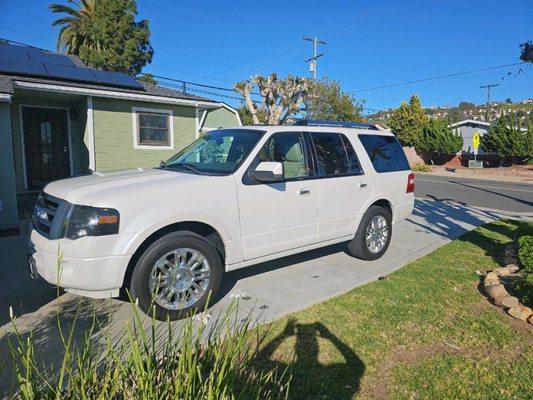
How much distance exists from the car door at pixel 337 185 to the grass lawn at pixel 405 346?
899 mm

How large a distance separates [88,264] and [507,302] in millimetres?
4279

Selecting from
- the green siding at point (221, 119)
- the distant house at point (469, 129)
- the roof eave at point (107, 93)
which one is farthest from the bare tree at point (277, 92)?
the distant house at point (469, 129)

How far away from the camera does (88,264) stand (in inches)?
132

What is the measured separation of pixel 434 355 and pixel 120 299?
10.3 ft

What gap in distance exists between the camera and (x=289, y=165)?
4.86 m

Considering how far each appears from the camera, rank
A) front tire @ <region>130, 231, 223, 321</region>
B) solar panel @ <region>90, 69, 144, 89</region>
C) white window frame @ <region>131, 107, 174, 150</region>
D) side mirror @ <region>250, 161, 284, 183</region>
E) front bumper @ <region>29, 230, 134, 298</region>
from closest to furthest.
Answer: front bumper @ <region>29, 230, 134, 298</region>
front tire @ <region>130, 231, 223, 321</region>
side mirror @ <region>250, 161, 284, 183</region>
solar panel @ <region>90, 69, 144, 89</region>
white window frame @ <region>131, 107, 174, 150</region>

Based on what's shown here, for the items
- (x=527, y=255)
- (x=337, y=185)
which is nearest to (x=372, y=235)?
(x=337, y=185)

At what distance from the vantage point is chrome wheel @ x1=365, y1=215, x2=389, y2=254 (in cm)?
593

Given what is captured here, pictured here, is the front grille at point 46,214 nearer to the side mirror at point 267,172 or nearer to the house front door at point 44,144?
the side mirror at point 267,172

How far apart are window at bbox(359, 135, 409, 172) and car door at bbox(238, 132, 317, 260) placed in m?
1.37

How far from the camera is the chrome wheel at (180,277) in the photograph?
3714mm

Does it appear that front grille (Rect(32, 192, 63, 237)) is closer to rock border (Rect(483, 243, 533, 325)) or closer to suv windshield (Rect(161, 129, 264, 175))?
suv windshield (Rect(161, 129, 264, 175))

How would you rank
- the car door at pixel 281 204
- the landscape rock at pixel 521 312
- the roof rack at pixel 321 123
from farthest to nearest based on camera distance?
the roof rack at pixel 321 123
the car door at pixel 281 204
the landscape rock at pixel 521 312

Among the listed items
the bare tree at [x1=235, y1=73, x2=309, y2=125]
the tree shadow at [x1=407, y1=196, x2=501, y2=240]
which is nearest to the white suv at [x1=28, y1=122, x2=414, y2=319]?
the tree shadow at [x1=407, y1=196, x2=501, y2=240]
